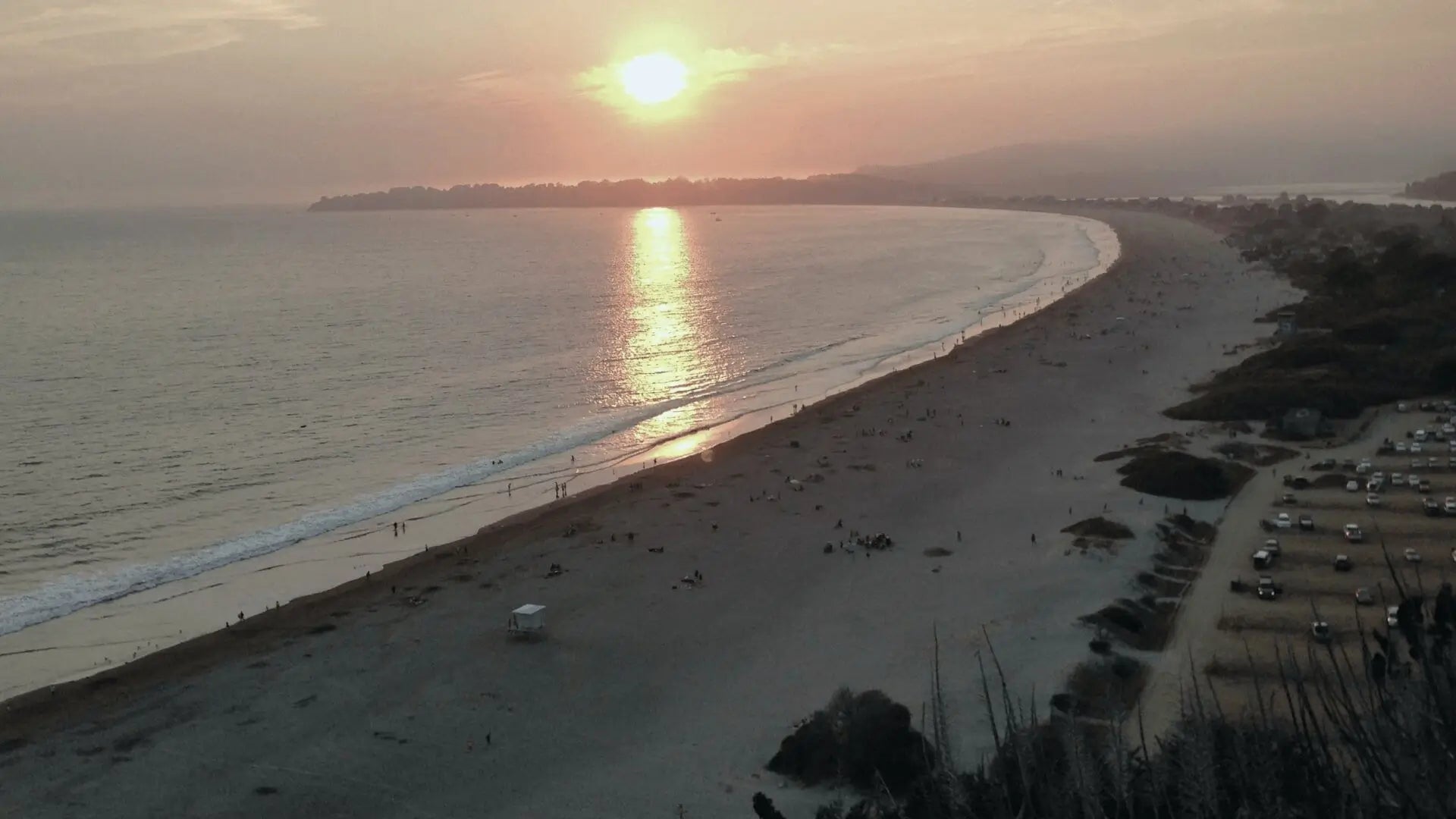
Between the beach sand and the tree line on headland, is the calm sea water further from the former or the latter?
the tree line on headland

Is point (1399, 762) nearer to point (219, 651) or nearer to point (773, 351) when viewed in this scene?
point (219, 651)

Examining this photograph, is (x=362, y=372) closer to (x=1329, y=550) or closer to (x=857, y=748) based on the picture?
(x=857, y=748)

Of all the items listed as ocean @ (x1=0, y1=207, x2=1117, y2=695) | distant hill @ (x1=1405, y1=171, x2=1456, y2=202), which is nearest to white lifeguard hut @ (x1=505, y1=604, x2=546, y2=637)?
ocean @ (x1=0, y1=207, x2=1117, y2=695)

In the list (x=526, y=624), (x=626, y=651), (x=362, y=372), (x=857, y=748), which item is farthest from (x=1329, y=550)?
(x=362, y=372)

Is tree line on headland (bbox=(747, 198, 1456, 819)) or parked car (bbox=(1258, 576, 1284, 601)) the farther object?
parked car (bbox=(1258, 576, 1284, 601))

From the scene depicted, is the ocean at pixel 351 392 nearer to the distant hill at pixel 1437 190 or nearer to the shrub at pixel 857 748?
the shrub at pixel 857 748

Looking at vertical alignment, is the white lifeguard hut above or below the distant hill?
below

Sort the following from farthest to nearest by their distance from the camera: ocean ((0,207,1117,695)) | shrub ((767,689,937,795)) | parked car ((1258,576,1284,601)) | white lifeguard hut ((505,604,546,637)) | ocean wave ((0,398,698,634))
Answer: ocean ((0,207,1117,695)) → ocean wave ((0,398,698,634)) → white lifeguard hut ((505,604,546,637)) → parked car ((1258,576,1284,601)) → shrub ((767,689,937,795))

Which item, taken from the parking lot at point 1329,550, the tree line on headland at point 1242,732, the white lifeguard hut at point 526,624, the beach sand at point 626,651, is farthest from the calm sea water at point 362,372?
the parking lot at point 1329,550

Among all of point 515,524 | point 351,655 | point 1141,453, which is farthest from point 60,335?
point 1141,453
